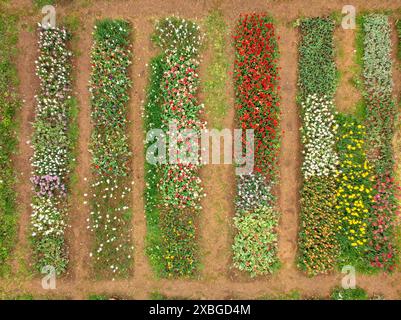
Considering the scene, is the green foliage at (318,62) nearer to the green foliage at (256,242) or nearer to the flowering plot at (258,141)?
the flowering plot at (258,141)

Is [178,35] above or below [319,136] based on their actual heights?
above

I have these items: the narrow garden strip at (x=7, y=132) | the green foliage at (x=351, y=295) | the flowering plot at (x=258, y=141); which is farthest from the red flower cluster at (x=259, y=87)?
the narrow garden strip at (x=7, y=132)

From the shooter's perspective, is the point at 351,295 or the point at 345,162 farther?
the point at 351,295

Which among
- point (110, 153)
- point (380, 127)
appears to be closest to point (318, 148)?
point (380, 127)

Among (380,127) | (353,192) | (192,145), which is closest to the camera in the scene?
(353,192)

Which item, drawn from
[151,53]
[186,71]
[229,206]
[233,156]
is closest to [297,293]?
[229,206]

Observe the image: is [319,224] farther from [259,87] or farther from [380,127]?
[259,87]
